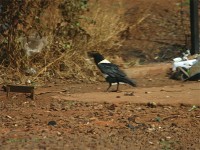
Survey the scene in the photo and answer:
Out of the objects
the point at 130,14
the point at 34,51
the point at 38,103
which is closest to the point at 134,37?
the point at 130,14

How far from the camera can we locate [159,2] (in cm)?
1664

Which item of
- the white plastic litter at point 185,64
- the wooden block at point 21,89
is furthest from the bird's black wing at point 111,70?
the white plastic litter at point 185,64

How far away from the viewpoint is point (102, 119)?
6.60m

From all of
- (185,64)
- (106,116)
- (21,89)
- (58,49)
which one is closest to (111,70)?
(21,89)

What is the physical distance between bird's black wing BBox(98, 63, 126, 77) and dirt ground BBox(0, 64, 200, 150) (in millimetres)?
349

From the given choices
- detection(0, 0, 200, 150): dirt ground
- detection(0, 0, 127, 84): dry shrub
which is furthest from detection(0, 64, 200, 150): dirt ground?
detection(0, 0, 127, 84): dry shrub

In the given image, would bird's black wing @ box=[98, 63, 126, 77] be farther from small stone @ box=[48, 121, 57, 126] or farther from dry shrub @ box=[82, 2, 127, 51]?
small stone @ box=[48, 121, 57, 126]

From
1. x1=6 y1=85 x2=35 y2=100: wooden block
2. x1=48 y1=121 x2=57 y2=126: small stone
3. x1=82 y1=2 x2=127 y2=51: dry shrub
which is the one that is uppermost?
x1=82 y1=2 x2=127 y2=51: dry shrub

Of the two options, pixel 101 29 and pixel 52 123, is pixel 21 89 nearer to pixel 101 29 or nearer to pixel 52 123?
pixel 52 123

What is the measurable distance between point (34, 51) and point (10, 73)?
2.50 feet

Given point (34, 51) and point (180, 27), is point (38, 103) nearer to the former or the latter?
point (34, 51)

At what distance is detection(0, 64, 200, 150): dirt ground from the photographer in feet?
18.1

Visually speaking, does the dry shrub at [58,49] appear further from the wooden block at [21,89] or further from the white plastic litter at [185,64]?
the wooden block at [21,89]

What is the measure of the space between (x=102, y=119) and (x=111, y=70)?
9.72 feet
